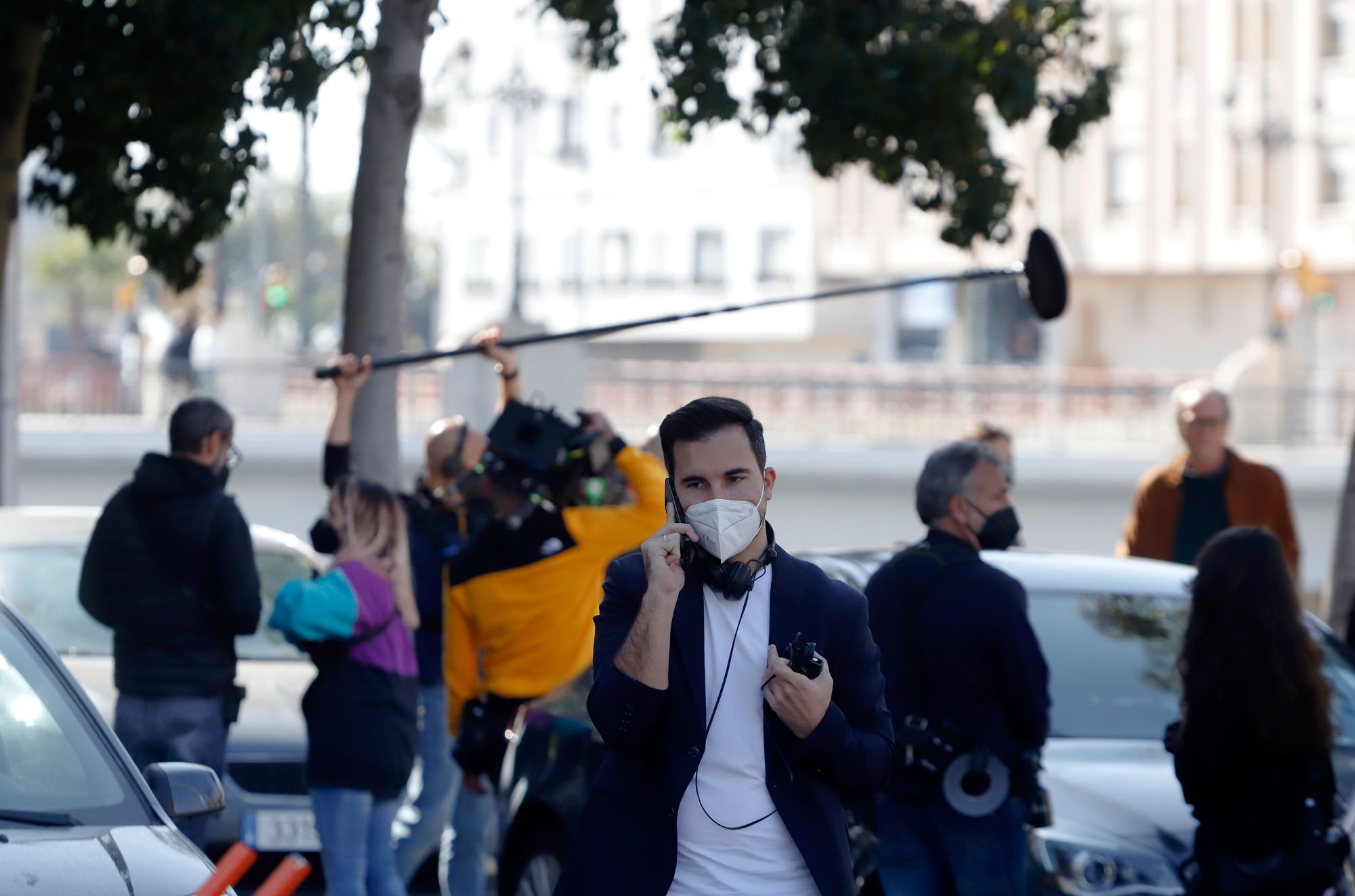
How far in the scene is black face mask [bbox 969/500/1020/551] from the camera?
566 centimetres

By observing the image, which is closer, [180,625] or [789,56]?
[180,625]

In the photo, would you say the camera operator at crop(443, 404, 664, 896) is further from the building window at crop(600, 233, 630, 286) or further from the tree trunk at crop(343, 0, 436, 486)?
the building window at crop(600, 233, 630, 286)

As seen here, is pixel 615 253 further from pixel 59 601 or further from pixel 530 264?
pixel 59 601

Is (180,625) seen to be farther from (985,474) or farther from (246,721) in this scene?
(985,474)

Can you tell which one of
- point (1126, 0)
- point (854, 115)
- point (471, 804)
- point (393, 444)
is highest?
point (1126, 0)

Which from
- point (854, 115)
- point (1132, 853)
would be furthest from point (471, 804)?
point (854, 115)

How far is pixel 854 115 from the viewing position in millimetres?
11820

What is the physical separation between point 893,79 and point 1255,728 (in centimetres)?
713

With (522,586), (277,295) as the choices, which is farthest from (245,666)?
(277,295)

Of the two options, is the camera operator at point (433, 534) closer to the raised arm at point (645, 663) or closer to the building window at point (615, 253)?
the raised arm at point (645, 663)

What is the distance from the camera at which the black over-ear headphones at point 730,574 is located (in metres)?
3.60

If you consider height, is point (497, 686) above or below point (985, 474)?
below

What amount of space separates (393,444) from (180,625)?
369 centimetres

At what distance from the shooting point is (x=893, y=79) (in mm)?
11727
